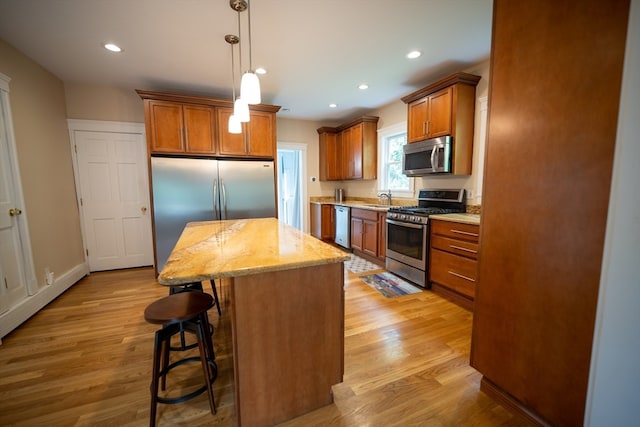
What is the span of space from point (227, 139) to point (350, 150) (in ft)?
7.41

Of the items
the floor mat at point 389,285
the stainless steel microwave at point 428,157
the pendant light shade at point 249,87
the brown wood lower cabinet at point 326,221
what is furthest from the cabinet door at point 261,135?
the floor mat at point 389,285

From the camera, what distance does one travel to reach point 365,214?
4.01m

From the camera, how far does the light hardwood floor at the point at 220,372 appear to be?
1333mm

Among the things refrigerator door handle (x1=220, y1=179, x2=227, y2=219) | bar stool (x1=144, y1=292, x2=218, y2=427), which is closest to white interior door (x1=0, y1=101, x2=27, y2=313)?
refrigerator door handle (x1=220, y1=179, x2=227, y2=219)

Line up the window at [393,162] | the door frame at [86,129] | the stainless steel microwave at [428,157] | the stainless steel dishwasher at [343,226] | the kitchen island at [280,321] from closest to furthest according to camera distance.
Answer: the kitchen island at [280,321] → the stainless steel microwave at [428,157] → the door frame at [86,129] → the window at [393,162] → the stainless steel dishwasher at [343,226]

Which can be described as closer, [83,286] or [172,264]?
[172,264]

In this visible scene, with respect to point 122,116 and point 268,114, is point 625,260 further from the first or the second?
point 122,116

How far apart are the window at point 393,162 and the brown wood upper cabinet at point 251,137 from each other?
6.22 ft

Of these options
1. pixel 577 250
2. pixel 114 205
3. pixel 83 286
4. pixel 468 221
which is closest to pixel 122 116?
pixel 114 205

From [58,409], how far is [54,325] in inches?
50.4

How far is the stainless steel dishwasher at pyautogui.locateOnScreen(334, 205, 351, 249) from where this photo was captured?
4.47 metres

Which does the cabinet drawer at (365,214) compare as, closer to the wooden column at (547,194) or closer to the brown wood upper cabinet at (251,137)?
the brown wood upper cabinet at (251,137)

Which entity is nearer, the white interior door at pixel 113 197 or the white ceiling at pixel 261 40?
the white ceiling at pixel 261 40

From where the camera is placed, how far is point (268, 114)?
3.78m
